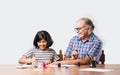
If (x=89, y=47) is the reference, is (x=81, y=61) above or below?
below

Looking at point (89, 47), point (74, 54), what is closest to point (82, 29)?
point (89, 47)

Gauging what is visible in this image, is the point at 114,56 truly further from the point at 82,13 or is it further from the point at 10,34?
the point at 10,34

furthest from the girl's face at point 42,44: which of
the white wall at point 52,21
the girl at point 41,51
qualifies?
the white wall at point 52,21

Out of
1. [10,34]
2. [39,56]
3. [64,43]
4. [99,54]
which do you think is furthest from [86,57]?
[10,34]

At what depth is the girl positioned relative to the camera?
4148 millimetres

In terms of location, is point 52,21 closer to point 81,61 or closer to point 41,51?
point 41,51

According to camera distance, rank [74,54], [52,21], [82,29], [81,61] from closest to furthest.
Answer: [81,61] → [74,54] → [82,29] → [52,21]

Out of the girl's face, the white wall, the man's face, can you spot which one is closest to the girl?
the girl's face

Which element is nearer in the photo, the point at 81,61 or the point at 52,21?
the point at 81,61

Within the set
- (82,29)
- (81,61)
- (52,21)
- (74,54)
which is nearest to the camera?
(81,61)

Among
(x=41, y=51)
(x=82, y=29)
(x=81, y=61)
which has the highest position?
(x=82, y=29)

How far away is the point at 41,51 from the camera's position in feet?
13.8

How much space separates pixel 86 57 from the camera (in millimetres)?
4020

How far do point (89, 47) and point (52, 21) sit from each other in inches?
50.2
